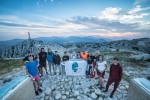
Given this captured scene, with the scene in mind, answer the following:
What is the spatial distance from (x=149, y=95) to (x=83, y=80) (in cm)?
455

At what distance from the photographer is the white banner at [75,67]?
7.98 meters

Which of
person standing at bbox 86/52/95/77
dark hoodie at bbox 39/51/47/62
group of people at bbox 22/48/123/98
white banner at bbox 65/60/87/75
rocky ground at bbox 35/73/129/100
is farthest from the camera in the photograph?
white banner at bbox 65/60/87/75

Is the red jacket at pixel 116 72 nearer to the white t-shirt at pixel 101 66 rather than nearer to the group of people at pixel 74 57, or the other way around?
the group of people at pixel 74 57

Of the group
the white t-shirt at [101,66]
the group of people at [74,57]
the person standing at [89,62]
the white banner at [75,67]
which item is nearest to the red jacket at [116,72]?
the group of people at [74,57]

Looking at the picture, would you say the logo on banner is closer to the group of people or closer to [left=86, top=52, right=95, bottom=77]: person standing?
the group of people

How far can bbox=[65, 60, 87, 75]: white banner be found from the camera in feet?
26.2

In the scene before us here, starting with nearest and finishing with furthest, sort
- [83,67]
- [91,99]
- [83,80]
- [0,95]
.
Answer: [0,95] → [91,99] → [83,80] → [83,67]

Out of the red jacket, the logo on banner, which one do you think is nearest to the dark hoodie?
the logo on banner

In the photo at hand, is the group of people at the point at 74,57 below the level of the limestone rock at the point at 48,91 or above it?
above

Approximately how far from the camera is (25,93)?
4789 mm

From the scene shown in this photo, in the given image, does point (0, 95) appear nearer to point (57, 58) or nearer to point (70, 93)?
point (70, 93)

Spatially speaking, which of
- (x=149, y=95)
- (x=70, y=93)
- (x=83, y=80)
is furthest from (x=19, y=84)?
(x=149, y=95)

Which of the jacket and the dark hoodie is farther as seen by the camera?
the jacket

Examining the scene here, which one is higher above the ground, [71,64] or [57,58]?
[57,58]
